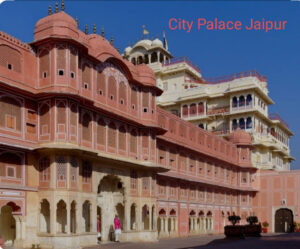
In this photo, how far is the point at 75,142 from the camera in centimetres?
2291

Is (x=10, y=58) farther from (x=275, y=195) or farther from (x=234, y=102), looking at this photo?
(x=275, y=195)

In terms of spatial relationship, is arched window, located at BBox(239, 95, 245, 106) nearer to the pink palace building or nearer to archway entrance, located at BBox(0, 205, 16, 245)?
the pink palace building

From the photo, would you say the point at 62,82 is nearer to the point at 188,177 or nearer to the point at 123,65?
the point at 123,65

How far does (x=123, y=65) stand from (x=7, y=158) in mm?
10439

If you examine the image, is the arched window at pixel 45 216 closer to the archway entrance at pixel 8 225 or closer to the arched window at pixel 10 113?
the archway entrance at pixel 8 225

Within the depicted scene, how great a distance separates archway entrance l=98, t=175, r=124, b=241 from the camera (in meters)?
28.1

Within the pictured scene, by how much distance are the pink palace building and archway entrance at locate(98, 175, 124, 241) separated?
6 centimetres

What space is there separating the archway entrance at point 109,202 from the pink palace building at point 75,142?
63 mm

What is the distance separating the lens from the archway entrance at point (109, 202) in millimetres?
28062

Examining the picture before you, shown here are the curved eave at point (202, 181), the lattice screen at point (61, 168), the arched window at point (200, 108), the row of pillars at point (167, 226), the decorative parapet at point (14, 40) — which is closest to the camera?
the decorative parapet at point (14, 40)

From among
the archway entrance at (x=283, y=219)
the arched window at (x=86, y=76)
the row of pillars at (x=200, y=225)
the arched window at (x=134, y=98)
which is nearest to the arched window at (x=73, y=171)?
the arched window at (x=86, y=76)

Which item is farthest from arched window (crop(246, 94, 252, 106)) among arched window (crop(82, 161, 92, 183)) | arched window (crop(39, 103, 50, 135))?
arched window (crop(39, 103, 50, 135))

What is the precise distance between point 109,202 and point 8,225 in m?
7.36

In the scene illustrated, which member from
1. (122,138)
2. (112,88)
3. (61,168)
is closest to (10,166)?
(61,168)
